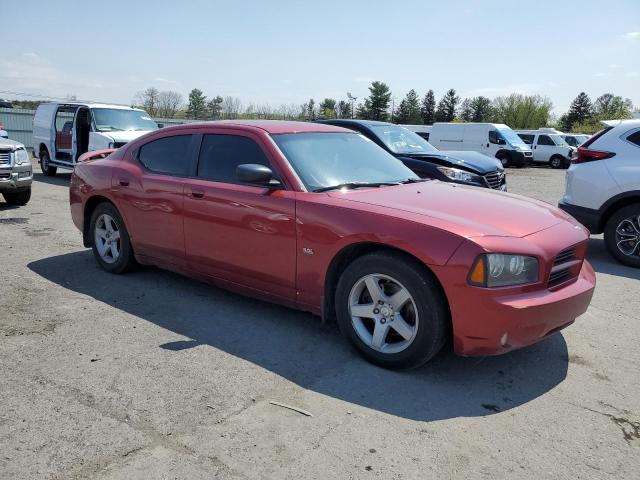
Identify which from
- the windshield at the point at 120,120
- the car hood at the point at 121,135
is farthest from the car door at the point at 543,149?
the car hood at the point at 121,135

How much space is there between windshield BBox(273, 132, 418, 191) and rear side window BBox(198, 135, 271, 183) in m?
0.23

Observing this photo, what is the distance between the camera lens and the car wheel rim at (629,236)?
6.66 metres

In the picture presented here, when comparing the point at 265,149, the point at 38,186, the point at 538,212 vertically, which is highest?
the point at 265,149

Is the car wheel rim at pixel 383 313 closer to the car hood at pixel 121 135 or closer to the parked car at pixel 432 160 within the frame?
the parked car at pixel 432 160

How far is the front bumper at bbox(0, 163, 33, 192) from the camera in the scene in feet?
29.8

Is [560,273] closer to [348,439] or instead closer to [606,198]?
[348,439]

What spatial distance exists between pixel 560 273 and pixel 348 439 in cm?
183

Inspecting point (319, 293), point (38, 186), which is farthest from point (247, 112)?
point (319, 293)

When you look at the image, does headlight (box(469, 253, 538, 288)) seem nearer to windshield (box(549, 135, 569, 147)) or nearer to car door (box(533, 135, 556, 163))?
car door (box(533, 135, 556, 163))

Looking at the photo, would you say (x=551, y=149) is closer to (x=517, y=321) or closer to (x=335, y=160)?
(x=335, y=160)

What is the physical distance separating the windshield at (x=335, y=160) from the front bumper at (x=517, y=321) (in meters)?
1.58

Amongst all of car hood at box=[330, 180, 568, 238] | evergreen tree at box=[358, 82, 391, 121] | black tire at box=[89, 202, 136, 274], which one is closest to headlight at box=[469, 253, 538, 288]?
car hood at box=[330, 180, 568, 238]

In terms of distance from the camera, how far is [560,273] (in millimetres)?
3521

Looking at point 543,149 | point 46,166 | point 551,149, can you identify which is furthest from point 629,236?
point 543,149
